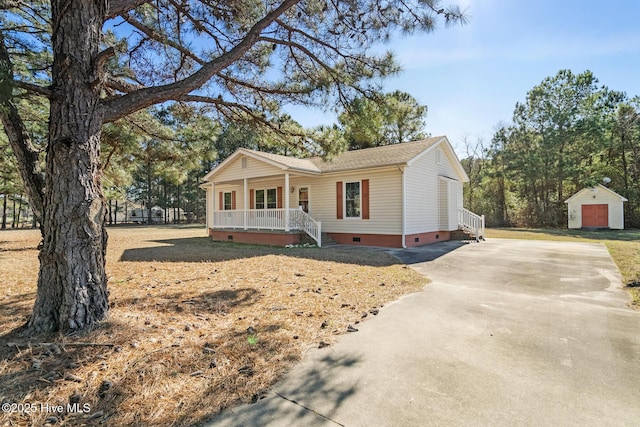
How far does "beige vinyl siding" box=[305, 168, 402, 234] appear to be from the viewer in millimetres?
12297

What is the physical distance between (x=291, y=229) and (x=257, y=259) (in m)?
4.18

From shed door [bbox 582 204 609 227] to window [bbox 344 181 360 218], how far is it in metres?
19.5

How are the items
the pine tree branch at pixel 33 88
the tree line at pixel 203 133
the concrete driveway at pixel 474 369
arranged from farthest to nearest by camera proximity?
the tree line at pixel 203 133, the pine tree branch at pixel 33 88, the concrete driveway at pixel 474 369

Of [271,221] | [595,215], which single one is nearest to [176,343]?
[271,221]

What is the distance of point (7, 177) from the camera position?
447 inches

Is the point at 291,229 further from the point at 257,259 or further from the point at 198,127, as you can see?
the point at 198,127

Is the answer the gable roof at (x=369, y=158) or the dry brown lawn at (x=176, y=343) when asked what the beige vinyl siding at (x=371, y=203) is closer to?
→ the gable roof at (x=369, y=158)

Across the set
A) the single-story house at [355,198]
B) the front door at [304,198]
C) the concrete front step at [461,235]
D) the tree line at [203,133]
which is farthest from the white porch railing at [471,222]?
the tree line at [203,133]

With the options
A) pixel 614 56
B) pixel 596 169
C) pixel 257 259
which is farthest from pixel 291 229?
pixel 596 169

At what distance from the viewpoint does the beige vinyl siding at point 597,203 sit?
21125 millimetres

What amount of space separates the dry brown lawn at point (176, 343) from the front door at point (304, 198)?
8.56 metres

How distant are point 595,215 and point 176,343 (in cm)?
2798

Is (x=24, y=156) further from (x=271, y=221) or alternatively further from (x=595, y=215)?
(x=595, y=215)

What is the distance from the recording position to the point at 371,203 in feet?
42.5
